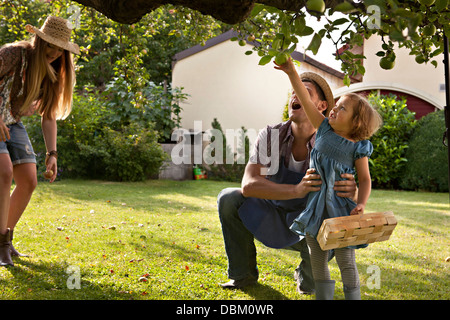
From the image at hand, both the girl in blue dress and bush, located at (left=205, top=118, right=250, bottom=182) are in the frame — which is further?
bush, located at (left=205, top=118, right=250, bottom=182)

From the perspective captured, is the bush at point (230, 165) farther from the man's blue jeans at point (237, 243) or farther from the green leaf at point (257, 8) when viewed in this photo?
the green leaf at point (257, 8)

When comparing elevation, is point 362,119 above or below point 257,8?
below

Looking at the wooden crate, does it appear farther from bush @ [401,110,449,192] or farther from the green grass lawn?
bush @ [401,110,449,192]

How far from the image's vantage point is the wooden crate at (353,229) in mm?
2176

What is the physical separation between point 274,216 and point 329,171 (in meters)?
0.66

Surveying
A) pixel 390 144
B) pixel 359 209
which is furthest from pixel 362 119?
pixel 390 144

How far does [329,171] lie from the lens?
2596 millimetres

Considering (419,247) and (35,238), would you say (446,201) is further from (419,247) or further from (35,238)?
(35,238)

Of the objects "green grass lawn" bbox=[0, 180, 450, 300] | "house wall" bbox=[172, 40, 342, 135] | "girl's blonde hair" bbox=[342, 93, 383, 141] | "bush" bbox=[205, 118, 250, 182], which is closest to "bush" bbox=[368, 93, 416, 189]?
"house wall" bbox=[172, 40, 342, 135]

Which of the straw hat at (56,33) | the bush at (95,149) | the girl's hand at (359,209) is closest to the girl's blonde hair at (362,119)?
the girl's hand at (359,209)

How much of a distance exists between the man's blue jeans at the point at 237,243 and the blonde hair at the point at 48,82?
1568 mm

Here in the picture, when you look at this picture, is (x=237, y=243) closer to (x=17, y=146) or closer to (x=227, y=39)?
(x=17, y=146)

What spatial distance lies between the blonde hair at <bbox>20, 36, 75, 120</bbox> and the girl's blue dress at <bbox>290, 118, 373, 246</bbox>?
2.10m

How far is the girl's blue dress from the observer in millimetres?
2539
